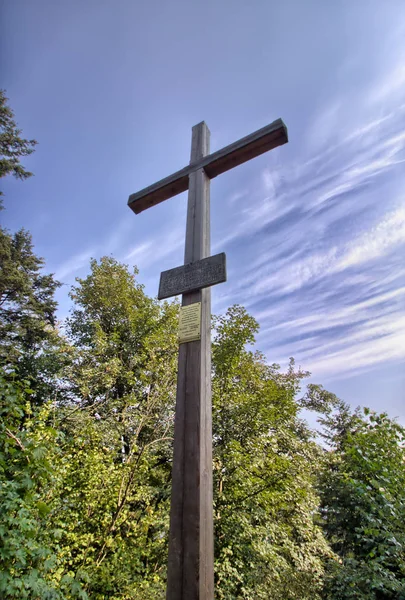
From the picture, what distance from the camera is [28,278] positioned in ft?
41.6

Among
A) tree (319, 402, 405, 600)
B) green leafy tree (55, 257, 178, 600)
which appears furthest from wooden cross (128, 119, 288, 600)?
green leafy tree (55, 257, 178, 600)

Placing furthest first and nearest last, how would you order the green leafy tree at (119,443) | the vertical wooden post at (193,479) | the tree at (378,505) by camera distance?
the green leafy tree at (119,443) < the tree at (378,505) < the vertical wooden post at (193,479)

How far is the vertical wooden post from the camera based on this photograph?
1.16m

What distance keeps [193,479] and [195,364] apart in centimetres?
55

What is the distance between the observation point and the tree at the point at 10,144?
10.5m

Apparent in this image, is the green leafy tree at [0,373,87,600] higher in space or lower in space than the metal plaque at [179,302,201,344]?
lower

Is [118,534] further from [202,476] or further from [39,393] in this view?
[39,393]

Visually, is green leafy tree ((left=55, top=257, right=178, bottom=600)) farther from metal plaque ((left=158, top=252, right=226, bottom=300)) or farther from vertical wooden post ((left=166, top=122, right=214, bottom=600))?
metal plaque ((left=158, top=252, right=226, bottom=300))

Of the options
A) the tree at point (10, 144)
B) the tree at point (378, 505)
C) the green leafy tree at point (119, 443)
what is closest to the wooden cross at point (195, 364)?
the tree at point (378, 505)

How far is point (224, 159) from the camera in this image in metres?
2.34

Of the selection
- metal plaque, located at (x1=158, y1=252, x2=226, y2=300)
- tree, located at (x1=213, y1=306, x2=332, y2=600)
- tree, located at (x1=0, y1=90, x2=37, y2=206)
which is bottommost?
tree, located at (x1=213, y1=306, x2=332, y2=600)

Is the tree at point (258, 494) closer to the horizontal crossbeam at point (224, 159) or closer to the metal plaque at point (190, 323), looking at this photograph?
the metal plaque at point (190, 323)

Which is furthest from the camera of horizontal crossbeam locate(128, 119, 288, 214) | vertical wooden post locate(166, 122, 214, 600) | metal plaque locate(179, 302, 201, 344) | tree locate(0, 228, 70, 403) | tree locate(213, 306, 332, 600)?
tree locate(0, 228, 70, 403)

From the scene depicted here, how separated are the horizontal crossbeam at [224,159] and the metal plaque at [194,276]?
101cm
